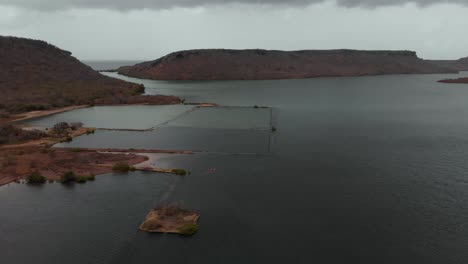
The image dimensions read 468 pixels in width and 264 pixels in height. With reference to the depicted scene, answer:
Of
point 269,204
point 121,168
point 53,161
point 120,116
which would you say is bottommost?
point 269,204

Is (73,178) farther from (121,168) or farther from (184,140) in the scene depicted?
(184,140)

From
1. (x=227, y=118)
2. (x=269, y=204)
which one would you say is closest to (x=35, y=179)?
(x=269, y=204)

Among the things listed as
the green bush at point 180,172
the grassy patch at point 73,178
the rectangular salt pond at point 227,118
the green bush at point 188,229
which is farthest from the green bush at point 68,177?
the rectangular salt pond at point 227,118

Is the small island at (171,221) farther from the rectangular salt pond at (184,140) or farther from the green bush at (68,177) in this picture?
the rectangular salt pond at (184,140)

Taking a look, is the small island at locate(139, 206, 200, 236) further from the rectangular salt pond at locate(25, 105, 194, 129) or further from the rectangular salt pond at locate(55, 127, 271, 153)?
the rectangular salt pond at locate(25, 105, 194, 129)

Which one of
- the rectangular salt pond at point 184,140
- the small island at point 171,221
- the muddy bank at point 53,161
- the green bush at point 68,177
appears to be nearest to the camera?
the small island at point 171,221

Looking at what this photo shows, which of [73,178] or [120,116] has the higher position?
[120,116]
